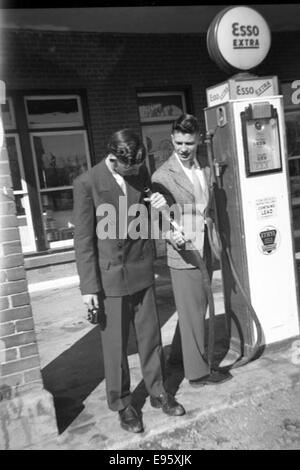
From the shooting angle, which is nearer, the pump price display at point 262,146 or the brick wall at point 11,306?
the brick wall at point 11,306

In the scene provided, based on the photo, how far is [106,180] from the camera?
2.97m

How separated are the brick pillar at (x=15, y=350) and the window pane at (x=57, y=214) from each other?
492cm

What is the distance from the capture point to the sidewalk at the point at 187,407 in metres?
2.91

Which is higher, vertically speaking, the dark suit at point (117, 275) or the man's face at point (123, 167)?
the man's face at point (123, 167)

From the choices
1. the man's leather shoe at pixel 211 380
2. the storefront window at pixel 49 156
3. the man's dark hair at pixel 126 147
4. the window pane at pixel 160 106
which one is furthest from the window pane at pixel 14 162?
the man's leather shoe at pixel 211 380

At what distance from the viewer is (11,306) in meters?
2.86

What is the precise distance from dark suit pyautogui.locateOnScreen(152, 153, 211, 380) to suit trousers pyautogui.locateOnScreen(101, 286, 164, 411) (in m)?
0.33

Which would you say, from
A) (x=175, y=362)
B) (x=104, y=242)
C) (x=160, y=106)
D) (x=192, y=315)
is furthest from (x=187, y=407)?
(x=160, y=106)

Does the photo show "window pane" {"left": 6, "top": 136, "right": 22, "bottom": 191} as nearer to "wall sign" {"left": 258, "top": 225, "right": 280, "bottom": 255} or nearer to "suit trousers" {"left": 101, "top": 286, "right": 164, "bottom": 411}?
"wall sign" {"left": 258, "top": 225, "right": 280, "bottom": 255}

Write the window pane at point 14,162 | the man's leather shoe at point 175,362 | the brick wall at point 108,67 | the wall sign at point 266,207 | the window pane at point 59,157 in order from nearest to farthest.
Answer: the wall sign at point 266,207 < the man's leather shoe at point 175,362 < the brick wall at point 108,67 < the window pane at point 14,162 < the window pane at point 59,157

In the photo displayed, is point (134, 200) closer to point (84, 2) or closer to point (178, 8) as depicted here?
point (84, 2)

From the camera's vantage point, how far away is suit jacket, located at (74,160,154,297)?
2.93m

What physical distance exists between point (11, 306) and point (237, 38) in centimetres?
276

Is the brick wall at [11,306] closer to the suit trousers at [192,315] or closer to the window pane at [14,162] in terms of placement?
the suit trousers at [192,315]
